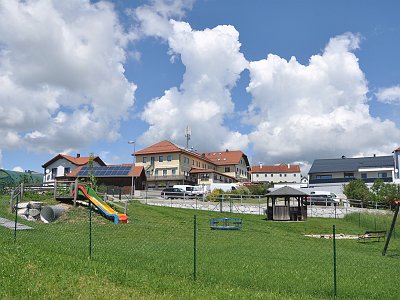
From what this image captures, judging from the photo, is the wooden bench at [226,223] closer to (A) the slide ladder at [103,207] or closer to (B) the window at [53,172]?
(A) the slide ladder at [103,207]

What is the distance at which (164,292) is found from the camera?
24.5 feet

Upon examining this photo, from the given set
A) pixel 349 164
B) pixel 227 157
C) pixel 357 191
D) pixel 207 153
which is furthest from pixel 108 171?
pixel 349 164

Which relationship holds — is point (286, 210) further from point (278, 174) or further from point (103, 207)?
point (278, 174)

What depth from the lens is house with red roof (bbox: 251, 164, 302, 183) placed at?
4528 inches

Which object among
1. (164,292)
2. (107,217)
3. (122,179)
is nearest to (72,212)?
(107,217)

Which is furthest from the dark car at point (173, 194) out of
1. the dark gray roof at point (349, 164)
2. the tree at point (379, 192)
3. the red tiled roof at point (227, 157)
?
the red tiled roof at point (227, 157)

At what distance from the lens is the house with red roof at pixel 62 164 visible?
77.7 meters

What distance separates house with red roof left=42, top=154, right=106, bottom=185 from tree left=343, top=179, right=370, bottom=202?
1731 inches

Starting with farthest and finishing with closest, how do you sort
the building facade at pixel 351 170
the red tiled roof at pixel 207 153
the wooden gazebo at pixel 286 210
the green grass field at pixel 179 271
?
the red tiled roof at pixel 207 153
the building facade at pixel 351 170
the wooden gazebo at pixel 286 210
the green grass field at pixel 179 271

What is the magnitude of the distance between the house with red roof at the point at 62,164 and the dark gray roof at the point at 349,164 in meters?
42.2

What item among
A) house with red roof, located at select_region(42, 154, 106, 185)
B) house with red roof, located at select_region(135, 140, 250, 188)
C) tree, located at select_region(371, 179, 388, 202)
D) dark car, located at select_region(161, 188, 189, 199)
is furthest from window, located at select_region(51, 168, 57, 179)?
tree, located at select_region(371, 179, 388, 202)

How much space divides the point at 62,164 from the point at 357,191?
51.6 metres

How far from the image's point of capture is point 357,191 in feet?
173

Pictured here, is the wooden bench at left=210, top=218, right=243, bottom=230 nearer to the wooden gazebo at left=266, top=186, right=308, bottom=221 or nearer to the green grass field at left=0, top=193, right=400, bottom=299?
the green grass field at left=0, top=193, right=400, bottom=299
